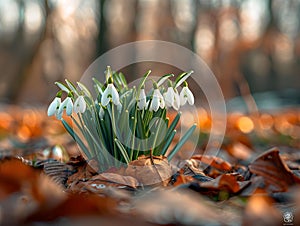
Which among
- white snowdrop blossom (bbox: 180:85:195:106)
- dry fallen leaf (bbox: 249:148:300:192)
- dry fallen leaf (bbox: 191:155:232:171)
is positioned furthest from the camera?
dry fallen leaf (bbox: 191:155:232:171)

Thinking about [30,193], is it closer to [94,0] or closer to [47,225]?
[47,225]

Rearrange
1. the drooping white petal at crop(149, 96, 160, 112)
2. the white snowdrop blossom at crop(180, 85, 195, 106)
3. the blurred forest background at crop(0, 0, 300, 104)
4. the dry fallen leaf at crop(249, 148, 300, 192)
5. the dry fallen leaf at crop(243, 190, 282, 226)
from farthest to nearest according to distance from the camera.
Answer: the blurred forest background at crop(0, 0, 300, 104) < the white snowdrop blossom at crop(180, 85, 195, 106) < the drooping white petal at crop(149, 96, 160, 112) < the dry fallen leaf at crop(249, 148, 300, 192) < the dry fallen leaf at crop(243, 190, 282, 226)

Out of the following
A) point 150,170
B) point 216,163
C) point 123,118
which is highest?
point 123,118

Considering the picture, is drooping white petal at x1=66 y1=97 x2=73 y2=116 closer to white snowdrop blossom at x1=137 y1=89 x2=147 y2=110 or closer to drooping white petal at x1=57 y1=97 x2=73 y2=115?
drooping white petal at x1=57 y1=97 x2=73 y2=115

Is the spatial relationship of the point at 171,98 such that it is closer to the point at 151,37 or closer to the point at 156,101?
the point at 156,101

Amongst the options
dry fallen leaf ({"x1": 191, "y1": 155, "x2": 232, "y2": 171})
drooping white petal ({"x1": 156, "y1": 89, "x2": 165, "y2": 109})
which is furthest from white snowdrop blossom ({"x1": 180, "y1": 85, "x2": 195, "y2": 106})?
dry fallen leaf ({"x1": 191, "y1": 155, "x2": 232, "y2": 171})

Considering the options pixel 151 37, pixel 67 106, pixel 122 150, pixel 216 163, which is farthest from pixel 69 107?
pixel 151 37
